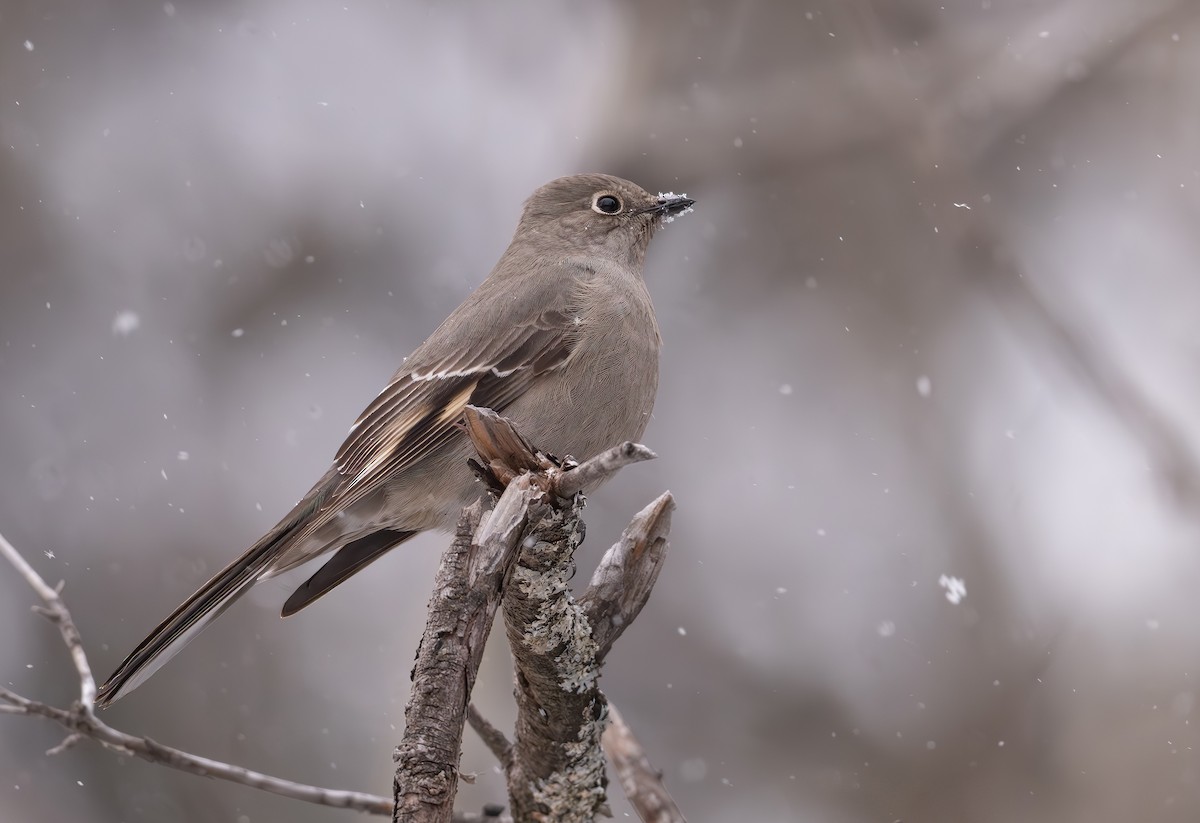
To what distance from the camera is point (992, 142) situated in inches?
277

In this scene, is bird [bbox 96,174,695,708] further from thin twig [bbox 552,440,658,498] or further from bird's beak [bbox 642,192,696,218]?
thin twig [bbox 552,440,658,498]

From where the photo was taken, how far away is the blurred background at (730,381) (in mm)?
5641

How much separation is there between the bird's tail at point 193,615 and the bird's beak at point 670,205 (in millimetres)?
2015

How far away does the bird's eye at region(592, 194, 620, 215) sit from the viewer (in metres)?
4.76

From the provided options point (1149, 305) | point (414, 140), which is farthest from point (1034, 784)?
point (414, 140)

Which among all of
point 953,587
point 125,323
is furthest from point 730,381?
point 125,323

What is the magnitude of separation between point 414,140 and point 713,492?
3027 millimetres

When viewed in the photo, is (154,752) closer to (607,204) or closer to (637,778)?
(637,778)

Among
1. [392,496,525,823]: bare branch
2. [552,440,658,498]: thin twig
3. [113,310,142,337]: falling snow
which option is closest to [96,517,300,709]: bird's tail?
[392,496,525,823]: bare branch

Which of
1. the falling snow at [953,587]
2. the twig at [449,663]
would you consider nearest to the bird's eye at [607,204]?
the twig at [449,663]

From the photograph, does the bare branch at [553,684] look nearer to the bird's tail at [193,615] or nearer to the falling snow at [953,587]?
the bird's tail at [193,615]

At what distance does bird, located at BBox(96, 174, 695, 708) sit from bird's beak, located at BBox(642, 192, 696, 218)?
516 millimetres

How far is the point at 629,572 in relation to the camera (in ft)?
10.6

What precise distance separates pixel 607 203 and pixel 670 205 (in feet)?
0.90
